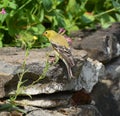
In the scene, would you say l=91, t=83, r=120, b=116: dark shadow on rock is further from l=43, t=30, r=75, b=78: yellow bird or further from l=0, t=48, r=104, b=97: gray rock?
l=43, t=30, r=75, b=78: yellow bird

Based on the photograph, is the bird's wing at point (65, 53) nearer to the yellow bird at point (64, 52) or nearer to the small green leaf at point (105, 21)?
the yellow bird at point (64, 52)

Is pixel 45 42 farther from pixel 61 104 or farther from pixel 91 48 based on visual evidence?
pixel 61 104

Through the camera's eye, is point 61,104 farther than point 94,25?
No

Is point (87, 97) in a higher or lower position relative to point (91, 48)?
lower

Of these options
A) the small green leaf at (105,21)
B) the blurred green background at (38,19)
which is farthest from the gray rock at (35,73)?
the small green leaf at (105,21)

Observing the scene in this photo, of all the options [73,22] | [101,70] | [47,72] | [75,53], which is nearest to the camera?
[47,72]

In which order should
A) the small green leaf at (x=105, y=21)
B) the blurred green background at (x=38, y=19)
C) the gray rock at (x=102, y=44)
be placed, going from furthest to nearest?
the small green leaf at (x=105, y=21), the gray rock at (x=102, y=44), the blurred green background at (x=38, y=19)

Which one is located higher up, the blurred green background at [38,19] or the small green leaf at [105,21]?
the blurred green background at [38,19]

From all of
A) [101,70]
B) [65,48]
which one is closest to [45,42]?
[101,70]
